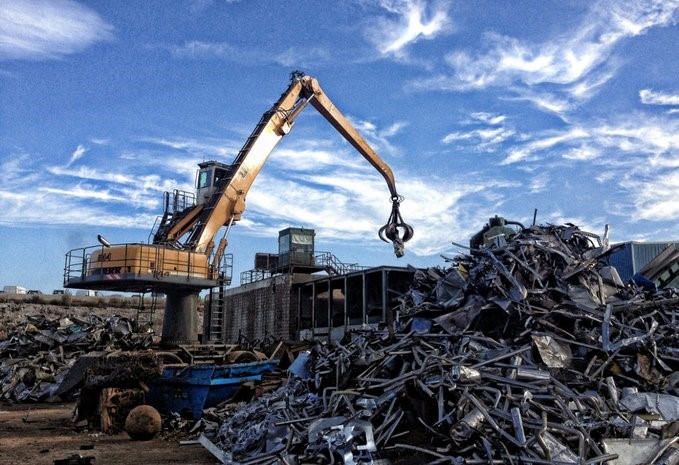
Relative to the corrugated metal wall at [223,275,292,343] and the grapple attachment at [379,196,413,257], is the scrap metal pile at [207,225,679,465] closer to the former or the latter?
the grapple attachment at [379,196,413,257]

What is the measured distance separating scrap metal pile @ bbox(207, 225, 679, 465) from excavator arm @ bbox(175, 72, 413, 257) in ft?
24.2

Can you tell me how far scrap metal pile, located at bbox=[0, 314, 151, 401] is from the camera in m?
17.4

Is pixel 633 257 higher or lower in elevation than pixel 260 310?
higher

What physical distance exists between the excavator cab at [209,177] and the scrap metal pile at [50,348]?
14.9 feet

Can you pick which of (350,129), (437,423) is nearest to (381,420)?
(437,423)

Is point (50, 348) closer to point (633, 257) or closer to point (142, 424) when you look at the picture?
point (142, 424)

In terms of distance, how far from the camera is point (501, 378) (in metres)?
6.94

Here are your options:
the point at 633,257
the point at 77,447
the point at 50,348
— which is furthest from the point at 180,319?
the point at 633,257

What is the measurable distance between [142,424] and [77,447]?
3.67 ft

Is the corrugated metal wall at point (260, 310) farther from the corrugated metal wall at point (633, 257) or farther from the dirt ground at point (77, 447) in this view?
the dirt ground at point (77, 447)

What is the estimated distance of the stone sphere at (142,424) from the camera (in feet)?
34.4

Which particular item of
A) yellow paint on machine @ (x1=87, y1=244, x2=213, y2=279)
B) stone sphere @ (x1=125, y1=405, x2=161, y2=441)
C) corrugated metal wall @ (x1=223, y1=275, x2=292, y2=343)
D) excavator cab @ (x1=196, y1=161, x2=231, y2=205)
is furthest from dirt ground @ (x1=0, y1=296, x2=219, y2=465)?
corrugated metal wall @ (x1=223, y1=275, x2=292, y2=343)

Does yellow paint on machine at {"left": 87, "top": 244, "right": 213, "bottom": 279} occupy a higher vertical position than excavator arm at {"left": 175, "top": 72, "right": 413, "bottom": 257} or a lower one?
lower

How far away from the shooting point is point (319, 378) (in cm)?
917
